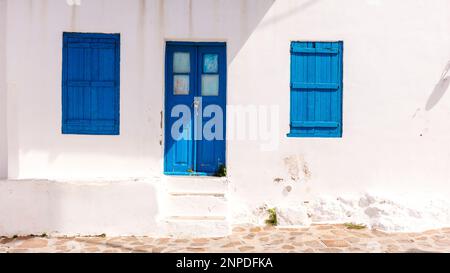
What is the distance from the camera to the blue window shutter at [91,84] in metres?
5.37

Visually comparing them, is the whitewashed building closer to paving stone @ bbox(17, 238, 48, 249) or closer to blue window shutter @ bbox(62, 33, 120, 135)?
blue window shutter @ bbox(62, 33, 120, 135)

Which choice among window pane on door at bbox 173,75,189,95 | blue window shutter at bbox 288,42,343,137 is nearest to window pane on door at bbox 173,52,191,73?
window pane on door at bbox 173,75,189,95

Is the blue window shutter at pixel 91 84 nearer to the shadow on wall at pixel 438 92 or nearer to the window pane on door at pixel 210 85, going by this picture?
the window pane on door at pixel 210 85

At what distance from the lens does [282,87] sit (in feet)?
18.0

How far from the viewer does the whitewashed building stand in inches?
210

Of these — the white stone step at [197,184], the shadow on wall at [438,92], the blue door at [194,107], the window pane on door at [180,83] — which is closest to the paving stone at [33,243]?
the white stone step at [197,184]

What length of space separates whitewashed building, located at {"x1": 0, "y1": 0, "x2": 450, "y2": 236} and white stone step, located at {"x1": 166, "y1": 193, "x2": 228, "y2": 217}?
5.6 inches

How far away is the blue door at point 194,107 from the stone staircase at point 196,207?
0.30 m

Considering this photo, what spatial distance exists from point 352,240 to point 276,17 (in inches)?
145

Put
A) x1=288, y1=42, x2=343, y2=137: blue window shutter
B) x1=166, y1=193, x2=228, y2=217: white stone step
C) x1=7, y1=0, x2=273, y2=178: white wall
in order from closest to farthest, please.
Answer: x1=166, y1=193, x2=228, y2=217: white stone step → x1=7, y1=0, x2=273, y2=178: white wall → x1=288, y1=42, x2=343, y2=137: blue window shutter

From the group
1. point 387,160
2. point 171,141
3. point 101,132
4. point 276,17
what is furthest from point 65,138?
point 387,160

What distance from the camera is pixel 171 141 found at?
18.5 feet

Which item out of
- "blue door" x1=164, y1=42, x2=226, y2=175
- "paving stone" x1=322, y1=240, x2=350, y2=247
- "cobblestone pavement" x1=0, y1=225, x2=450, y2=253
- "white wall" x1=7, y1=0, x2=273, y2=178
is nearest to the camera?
"cobblestone pavement" x1=0, y1=225, x2=450, y2=253
